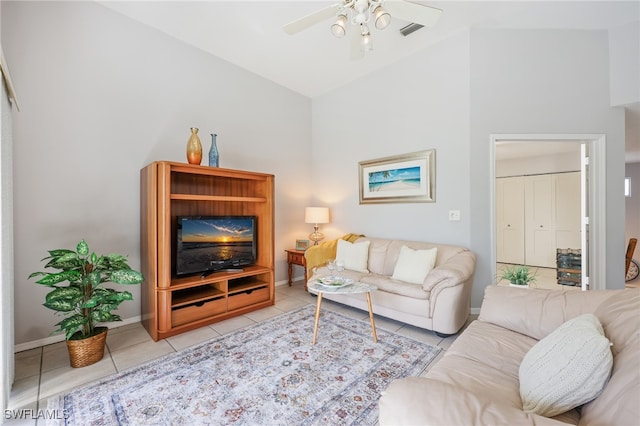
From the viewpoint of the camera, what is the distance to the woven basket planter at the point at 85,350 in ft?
6.64

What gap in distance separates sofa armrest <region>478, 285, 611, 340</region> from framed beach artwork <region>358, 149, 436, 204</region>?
1774 millimetres

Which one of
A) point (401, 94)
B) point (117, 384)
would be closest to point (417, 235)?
point (401, 94)

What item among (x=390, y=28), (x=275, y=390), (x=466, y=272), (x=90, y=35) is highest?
(x=390, y=28)

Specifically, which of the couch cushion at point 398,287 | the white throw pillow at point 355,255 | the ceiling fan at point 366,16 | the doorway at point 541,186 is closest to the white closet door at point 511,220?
the doorway at point 541,186

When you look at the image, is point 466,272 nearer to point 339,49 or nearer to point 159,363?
point 159,363

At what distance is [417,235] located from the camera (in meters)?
3.53

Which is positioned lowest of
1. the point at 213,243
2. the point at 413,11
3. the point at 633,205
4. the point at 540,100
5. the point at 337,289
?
the point at 337,289

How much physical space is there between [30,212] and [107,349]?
4.50ft

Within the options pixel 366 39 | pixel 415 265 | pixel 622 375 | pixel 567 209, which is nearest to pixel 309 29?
pixel 366 39

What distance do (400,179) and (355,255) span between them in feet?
4.01

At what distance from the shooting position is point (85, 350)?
2045 millimetres

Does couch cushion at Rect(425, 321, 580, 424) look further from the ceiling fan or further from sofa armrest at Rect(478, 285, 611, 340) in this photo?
the ceiling fan

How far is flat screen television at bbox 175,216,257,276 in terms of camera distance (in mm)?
2777

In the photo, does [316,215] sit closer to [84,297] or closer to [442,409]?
[84,297]
